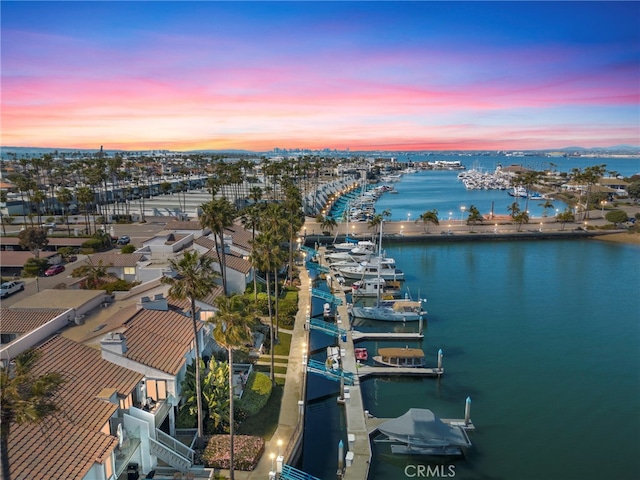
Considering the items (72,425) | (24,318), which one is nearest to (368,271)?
(24,318)

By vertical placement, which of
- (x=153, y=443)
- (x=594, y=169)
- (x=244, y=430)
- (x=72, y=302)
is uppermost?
(x=594, y=169)

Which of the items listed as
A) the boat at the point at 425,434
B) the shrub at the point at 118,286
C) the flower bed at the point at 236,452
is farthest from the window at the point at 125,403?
the shrub at the point at 118,286

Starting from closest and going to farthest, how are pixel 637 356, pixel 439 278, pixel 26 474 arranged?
pixel 26 474
pixel 637 356
pixel 439 278

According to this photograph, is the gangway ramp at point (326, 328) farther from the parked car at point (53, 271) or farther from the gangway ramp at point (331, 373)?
the parked car at point (53, 271)

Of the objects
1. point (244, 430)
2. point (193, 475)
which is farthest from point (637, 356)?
point (193, 475)

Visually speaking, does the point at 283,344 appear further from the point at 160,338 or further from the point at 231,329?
the point at 231,329

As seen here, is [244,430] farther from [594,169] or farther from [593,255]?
[594,169]

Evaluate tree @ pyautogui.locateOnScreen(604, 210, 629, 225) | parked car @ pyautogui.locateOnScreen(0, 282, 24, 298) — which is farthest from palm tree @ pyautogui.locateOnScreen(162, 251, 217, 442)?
tree @ pyautogui.locateOnScreen(604, 210, 629, 225)
